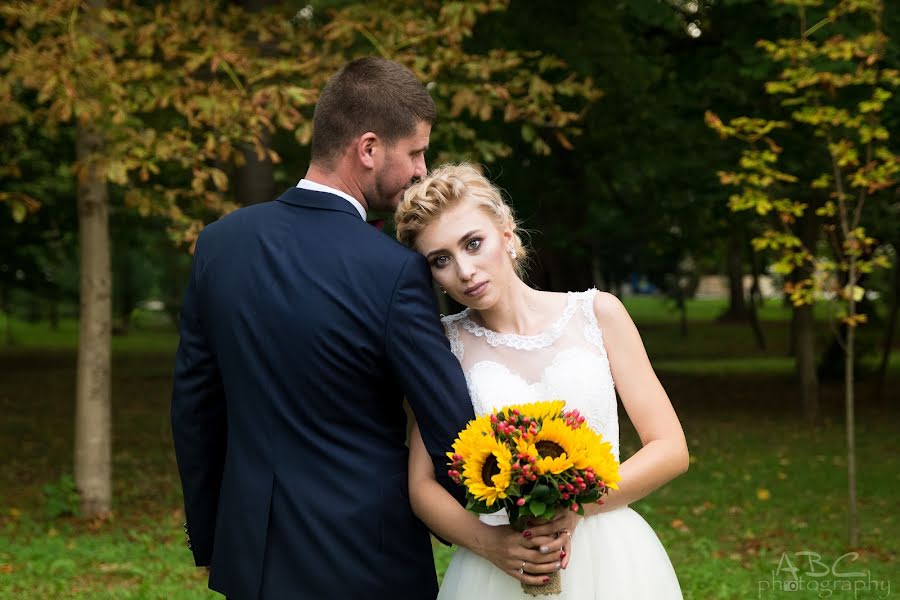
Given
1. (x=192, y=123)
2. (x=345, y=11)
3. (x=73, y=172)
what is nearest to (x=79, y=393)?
(x=73, y=172)

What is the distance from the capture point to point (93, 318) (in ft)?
28.3

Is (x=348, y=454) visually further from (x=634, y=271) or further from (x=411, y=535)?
(x=634, y=271)

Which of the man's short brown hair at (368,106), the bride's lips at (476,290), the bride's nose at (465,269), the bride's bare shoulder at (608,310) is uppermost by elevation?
the man's short brown hair at (368,106)

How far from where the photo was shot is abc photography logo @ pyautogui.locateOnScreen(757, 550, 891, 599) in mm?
7180

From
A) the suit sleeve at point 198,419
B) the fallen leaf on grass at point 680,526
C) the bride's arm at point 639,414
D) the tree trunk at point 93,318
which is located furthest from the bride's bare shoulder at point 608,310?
the fallen leaf on grass at point 680,526

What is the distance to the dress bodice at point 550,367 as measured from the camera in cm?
312

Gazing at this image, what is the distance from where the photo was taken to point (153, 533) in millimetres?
8688

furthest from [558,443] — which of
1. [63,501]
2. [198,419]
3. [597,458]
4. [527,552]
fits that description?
[63,501]

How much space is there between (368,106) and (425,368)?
2.25ft

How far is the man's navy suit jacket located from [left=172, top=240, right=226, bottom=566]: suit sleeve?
0.07 m

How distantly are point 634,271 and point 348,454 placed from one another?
41.5 metres

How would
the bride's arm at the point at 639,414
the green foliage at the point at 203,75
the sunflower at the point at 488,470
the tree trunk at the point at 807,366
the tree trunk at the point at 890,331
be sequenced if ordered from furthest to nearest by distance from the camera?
the tree trunk at the point at 890,331 < the tree trunk at the point at 807,366 < the green foliage at the point at 203,75 < the bride's arm at the point at 639,414 < the sunflower at the point at 488,470

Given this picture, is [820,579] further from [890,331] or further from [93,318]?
[890,331]

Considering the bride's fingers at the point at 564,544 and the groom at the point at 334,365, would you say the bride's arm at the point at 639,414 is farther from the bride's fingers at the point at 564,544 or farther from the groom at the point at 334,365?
the groom at the point at 334,365
